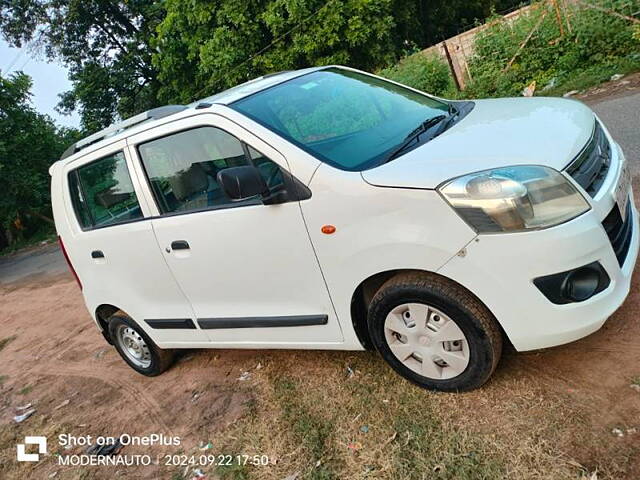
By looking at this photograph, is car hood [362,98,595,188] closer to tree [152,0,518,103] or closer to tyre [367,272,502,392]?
tyre [367,272,502,392]

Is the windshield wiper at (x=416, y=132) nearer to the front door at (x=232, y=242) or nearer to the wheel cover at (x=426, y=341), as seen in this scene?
the front door at (x=232, y=242)

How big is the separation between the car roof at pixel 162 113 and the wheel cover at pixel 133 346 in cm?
149

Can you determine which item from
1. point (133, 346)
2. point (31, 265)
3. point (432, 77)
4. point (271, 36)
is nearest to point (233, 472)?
point (133, 346)

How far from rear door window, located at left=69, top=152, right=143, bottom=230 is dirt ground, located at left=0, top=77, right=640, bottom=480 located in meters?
1.40

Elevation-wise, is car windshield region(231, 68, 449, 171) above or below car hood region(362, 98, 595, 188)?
above

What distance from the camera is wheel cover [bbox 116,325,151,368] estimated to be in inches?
170

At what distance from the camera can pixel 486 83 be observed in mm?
11047

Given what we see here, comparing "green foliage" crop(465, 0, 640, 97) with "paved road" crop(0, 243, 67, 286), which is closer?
"green foliage" crop(465, 0, 640, 97)

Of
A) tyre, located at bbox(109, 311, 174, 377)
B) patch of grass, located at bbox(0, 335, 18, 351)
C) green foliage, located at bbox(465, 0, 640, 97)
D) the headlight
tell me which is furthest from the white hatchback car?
green foliage, located at bbox(465, 0, 640, 97)

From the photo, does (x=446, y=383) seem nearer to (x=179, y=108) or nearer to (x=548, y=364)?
(x=548, y=364)

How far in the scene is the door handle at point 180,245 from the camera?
333 centimetres

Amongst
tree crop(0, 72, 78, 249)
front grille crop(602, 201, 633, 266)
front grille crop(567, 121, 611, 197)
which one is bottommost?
front grille crop(602, 201, 633, 266)

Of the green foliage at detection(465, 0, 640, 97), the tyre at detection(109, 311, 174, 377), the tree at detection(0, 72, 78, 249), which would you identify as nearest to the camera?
the tyre at detection(109, 311, 174, 377)

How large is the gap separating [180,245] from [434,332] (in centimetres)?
171
